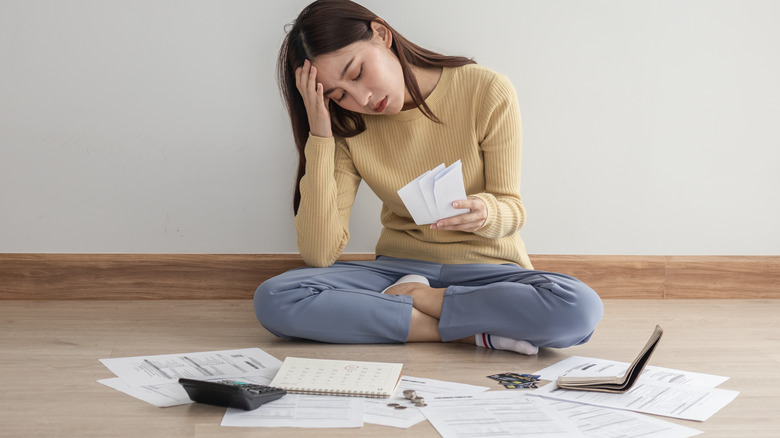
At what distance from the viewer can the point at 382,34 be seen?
163 cm

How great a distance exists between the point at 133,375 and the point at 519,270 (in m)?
0.87

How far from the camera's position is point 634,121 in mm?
2154

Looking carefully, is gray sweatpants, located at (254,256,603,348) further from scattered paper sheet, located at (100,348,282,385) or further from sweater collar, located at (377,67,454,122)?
sweater collar, located at (377,67,454,122)

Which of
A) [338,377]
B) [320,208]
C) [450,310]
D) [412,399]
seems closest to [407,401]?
[412,399]

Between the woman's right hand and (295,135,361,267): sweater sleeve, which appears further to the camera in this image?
(295,135,361,267): sweater sleeve

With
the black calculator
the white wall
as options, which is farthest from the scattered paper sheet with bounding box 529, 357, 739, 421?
the white wall

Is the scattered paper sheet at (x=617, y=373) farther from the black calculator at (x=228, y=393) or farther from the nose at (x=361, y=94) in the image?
the nose at (x=361, y=94)

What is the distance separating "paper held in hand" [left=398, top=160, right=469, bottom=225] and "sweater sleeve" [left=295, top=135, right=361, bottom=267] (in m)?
0.26

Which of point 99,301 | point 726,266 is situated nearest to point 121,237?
point 99,301

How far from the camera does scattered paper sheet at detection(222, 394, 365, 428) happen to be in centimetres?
106

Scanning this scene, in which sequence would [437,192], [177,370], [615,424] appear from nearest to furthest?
[615,424]
[177,370]
[437,192]

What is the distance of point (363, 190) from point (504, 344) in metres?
0.73

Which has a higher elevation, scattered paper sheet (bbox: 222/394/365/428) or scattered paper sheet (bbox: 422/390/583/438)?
scattered paper sheet (bbox: 422/390/583/438)

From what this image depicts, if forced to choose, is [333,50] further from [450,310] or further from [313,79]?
[450,310]
